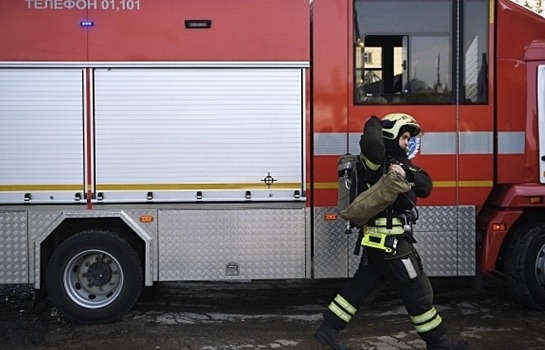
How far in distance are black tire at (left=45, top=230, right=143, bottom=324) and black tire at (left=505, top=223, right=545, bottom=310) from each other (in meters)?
3.73

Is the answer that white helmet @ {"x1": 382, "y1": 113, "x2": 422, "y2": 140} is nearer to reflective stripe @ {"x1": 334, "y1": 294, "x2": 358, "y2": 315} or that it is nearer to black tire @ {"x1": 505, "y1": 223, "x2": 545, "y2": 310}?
reflective stripe @ {"x1": 334, "y1": 294, "x2": 358, "y2": 315}

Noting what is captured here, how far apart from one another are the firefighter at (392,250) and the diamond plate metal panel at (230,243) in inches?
41.2

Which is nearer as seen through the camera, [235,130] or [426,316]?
[426,316]

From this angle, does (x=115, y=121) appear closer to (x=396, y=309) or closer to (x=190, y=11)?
(x=190, y=11)

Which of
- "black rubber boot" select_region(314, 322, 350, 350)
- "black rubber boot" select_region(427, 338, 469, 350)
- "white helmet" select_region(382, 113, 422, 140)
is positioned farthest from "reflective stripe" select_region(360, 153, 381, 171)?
"black rubber boot" select_region(427, 338, 469, 350)

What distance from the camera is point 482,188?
21.0ft

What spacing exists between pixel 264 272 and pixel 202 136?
1.46m

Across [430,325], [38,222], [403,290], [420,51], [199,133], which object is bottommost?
[430,325]

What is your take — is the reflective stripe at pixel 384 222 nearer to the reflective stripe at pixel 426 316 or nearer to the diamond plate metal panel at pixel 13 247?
the reflective stripe at pixel 426 316

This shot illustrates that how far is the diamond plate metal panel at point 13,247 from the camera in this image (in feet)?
19.9

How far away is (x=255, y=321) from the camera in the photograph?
21.0 feet

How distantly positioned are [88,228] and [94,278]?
1.62 feet

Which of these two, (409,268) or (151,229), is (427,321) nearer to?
(409,268)

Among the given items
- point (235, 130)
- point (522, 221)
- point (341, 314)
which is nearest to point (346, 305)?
point (341, 314)
